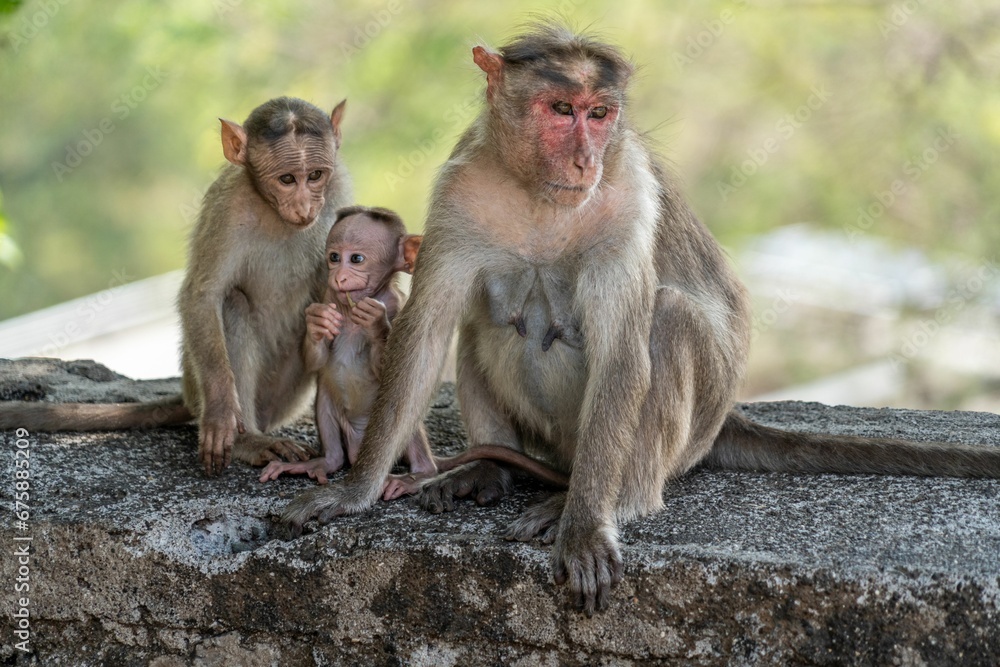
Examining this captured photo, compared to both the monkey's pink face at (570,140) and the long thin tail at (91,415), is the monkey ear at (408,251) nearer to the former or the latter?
the monkey's pink face at (570,140)

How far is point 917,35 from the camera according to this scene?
11.6 metres

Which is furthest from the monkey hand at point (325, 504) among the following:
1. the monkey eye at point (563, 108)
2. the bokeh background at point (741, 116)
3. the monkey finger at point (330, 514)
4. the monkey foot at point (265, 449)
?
the bokeh background at point (741, 116)

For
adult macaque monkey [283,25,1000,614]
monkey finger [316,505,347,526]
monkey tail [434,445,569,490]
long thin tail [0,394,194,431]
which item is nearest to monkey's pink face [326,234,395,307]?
adult macaque monkey [283,25,1000,614]

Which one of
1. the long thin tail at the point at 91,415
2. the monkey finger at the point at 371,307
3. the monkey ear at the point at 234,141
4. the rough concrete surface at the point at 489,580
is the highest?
the monkey ear at the point at 234,141

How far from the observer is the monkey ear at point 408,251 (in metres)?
4.52

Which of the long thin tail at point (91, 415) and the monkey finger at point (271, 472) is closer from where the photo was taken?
the monkey finger at point (271, 472)

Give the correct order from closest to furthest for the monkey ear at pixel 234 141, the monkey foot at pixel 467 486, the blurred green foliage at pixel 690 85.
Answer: the monkey foot at pixel 467 486
the monkey ear at pixel 234 141
the blurred green foliage at pixel 690 85

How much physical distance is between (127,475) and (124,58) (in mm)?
9349

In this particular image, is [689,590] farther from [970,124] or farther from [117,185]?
[117,185]

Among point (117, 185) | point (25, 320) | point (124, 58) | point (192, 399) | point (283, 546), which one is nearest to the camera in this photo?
point (283, 546)

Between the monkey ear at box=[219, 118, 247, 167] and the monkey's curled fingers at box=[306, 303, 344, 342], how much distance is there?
2.38 ft

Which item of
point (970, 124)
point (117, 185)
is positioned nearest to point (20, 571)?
point (970, 124)

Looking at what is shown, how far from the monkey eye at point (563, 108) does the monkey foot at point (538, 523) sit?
1.24 metres

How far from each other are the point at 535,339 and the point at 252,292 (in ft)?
4.66
